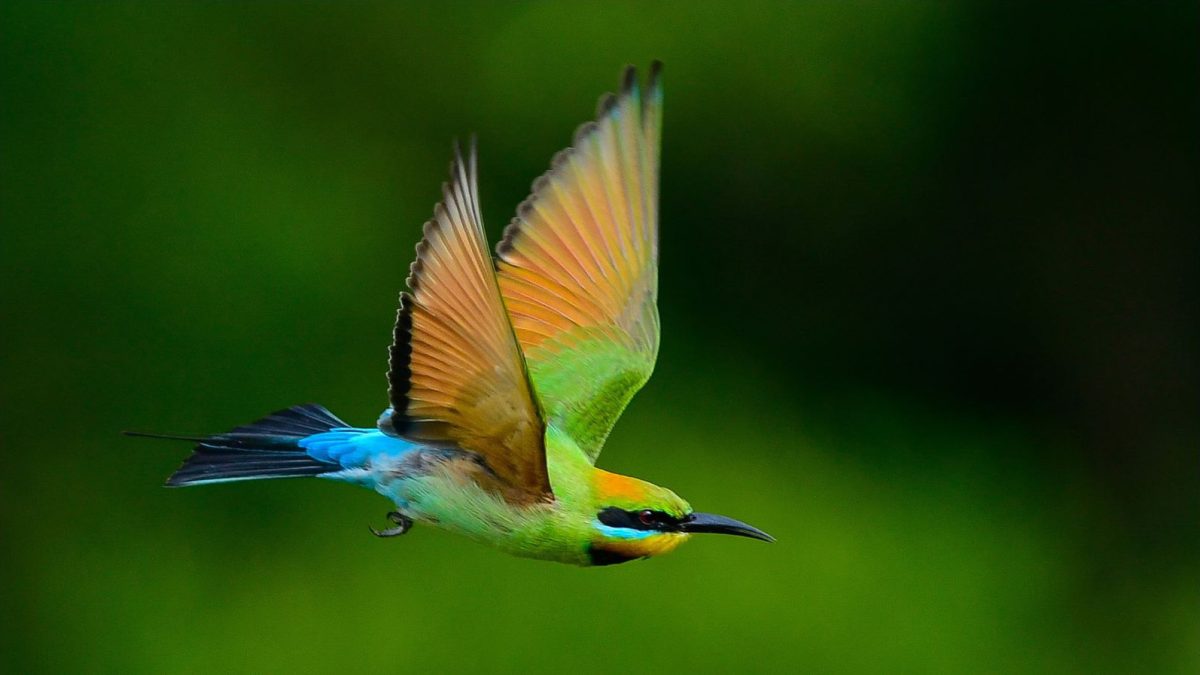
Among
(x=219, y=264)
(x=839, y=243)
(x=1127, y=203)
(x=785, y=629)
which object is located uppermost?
(x=1127, y=203)

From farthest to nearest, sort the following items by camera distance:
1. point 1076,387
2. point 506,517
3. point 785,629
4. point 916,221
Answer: point 1076,387 < point 916,221 < point 785,629 < point 506,517

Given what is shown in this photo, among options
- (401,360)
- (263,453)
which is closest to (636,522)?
(401,360)

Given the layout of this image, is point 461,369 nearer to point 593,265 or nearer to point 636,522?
point 636,522

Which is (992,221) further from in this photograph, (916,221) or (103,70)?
(103,70)

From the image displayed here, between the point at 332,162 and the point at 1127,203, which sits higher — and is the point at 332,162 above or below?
below

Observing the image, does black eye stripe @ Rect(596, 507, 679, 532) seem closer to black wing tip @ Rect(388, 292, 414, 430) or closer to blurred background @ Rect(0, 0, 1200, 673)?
black wing tip @ Rect(388, 292, 414, 430)

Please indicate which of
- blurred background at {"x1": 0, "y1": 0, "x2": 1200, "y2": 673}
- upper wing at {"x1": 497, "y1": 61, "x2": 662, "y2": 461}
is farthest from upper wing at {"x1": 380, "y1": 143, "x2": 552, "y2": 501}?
blurred background at {"x1": 0, "y1": 0, "x2": 1200, "y2": 673}

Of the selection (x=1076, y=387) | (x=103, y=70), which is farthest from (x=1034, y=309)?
(x=103, y=70)
